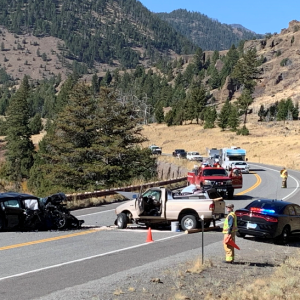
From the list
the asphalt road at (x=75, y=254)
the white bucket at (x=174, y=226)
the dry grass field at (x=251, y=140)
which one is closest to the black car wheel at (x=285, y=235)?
the asphalt road at (x=75, y=254)

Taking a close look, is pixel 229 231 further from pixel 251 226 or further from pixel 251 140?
pixel 251 140

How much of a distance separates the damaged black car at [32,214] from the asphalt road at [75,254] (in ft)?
1.19

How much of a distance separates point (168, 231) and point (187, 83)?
7218 inches

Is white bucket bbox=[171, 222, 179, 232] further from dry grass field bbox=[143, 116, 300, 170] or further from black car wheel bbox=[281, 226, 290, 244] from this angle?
dry grass field bbox=[143, 116, 300, 170]

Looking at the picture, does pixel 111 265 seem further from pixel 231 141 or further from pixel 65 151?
pixel 231 141

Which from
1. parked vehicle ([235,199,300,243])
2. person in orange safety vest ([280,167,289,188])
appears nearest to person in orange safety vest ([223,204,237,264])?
parked vehicle ([235,199,300,243])

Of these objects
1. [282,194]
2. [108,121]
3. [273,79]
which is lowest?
[282,194]

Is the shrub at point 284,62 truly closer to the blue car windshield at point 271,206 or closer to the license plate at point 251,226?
the blue car windshield at point 271,206

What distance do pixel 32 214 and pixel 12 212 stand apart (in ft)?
2.07

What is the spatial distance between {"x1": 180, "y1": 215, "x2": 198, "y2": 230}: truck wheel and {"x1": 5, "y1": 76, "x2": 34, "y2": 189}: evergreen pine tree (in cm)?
5415

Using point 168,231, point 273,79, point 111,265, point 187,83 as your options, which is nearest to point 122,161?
point 168,231

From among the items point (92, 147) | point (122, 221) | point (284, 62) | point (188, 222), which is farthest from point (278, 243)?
point (284, 62)

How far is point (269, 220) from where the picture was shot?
14812 mm

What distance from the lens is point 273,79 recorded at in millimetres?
156000
